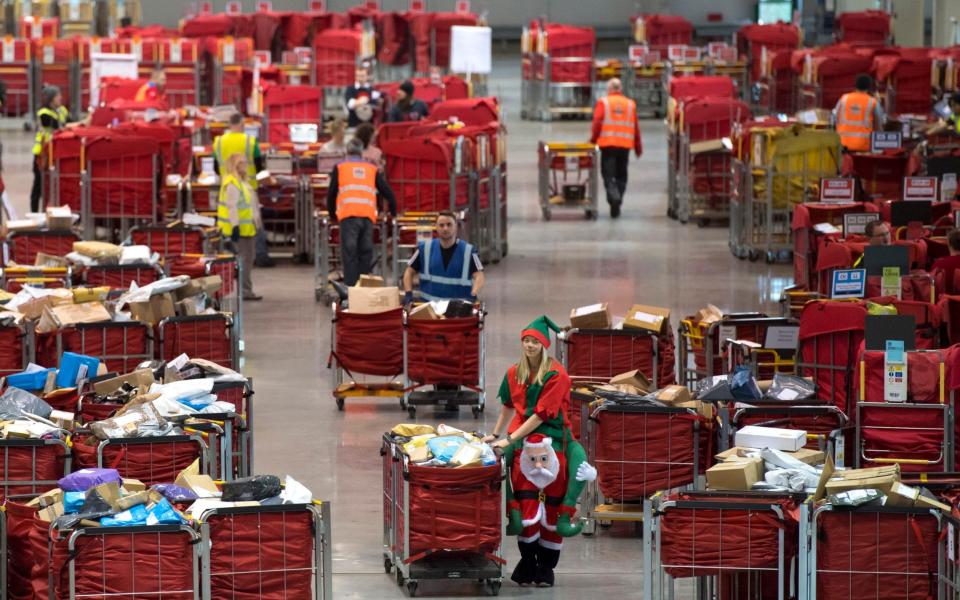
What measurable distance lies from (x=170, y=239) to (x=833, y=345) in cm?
816

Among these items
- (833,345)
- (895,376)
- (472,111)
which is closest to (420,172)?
(472,111)

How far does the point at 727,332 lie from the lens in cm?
1368

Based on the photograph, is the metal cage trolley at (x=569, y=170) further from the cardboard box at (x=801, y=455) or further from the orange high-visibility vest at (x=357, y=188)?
the cardboard box at (x=801, y=455)

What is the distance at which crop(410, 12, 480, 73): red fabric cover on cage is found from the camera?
139ft

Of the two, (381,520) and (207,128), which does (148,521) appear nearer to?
(381,520)

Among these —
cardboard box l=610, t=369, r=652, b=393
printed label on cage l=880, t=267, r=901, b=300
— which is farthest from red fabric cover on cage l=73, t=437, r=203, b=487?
printed label on cage l=880, t=267, r=901, b=300

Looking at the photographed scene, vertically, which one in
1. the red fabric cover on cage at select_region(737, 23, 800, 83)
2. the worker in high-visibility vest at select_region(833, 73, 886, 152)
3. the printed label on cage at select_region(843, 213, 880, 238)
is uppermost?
the red fabric cover on cage at select_region(737, 23, 800, 83)

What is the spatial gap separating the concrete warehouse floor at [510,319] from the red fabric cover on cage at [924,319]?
8.04 ft

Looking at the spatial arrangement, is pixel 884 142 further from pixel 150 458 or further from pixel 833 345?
pixel 150 458

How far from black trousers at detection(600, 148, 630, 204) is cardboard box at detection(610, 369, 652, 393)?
1367 centimetres

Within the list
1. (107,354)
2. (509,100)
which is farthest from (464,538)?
(509,100)

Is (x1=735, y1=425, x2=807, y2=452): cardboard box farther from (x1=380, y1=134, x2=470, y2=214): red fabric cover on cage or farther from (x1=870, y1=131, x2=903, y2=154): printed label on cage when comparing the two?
(x1=870, y1=131, x2=903, y2=154): printed label on cage

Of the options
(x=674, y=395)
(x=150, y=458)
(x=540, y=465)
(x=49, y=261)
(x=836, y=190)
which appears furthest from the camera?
(x=836, y=190)

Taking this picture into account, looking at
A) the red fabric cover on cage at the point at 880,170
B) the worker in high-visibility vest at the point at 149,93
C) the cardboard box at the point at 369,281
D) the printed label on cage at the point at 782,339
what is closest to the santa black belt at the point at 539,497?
the printed label on cage at the point at 782,339
